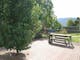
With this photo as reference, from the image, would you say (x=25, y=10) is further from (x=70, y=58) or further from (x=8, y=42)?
(x=70, y=58)

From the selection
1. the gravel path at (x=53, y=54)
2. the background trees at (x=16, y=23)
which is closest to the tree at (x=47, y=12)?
the gravel path at (x=53, y=54)

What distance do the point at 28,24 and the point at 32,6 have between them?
0.87 m

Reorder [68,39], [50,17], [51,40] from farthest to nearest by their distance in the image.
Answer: [50,17] → [51,40] → [68,39]

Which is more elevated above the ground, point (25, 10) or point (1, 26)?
point (25, 10)

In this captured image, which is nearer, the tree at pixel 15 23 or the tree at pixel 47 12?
the tree at pixel 15 23

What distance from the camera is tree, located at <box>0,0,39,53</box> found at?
8.97 metres

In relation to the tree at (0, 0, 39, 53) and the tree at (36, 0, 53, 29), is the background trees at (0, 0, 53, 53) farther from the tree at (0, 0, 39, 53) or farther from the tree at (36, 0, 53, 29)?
the tree at (36, 0, 53, 29)

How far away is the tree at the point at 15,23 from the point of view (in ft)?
29.4


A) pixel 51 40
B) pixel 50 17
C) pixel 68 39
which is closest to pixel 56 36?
pixel 51 40

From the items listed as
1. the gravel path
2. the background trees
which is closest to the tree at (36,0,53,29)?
the gravel path

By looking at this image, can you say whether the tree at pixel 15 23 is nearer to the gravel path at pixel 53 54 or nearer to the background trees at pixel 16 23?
the background trees at pixel 16 23

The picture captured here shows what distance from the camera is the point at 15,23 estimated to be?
364 inches

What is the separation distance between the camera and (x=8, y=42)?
899cm

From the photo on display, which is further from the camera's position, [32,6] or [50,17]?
[50,17]
